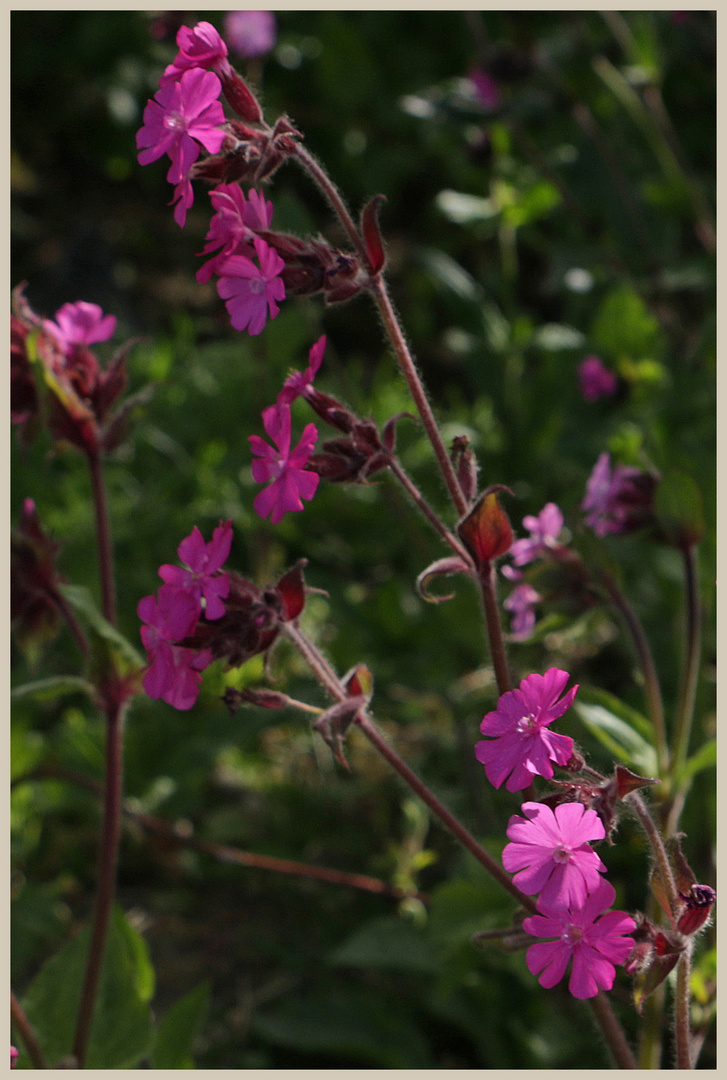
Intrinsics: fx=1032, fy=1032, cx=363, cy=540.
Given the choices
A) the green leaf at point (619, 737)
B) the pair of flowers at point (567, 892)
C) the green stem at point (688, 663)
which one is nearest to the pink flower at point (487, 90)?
the green stem at point (688, 663)

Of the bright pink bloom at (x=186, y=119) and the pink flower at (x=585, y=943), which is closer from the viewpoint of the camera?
the pink flower at (x=585, y=943)

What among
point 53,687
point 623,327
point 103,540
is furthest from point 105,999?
point 623,327

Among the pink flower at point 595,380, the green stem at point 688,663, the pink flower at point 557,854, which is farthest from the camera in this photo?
the pink flower at point 595,380

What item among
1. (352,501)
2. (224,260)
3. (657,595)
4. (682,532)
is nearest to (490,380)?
(352,501)

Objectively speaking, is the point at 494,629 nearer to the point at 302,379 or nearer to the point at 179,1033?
the point at 302,379

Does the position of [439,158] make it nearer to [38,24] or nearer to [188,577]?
[38,24]

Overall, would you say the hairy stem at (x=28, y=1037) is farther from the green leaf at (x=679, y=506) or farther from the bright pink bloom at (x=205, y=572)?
the green leaf at (x=679, y=506)

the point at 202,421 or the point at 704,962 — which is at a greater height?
the point at 704,962
